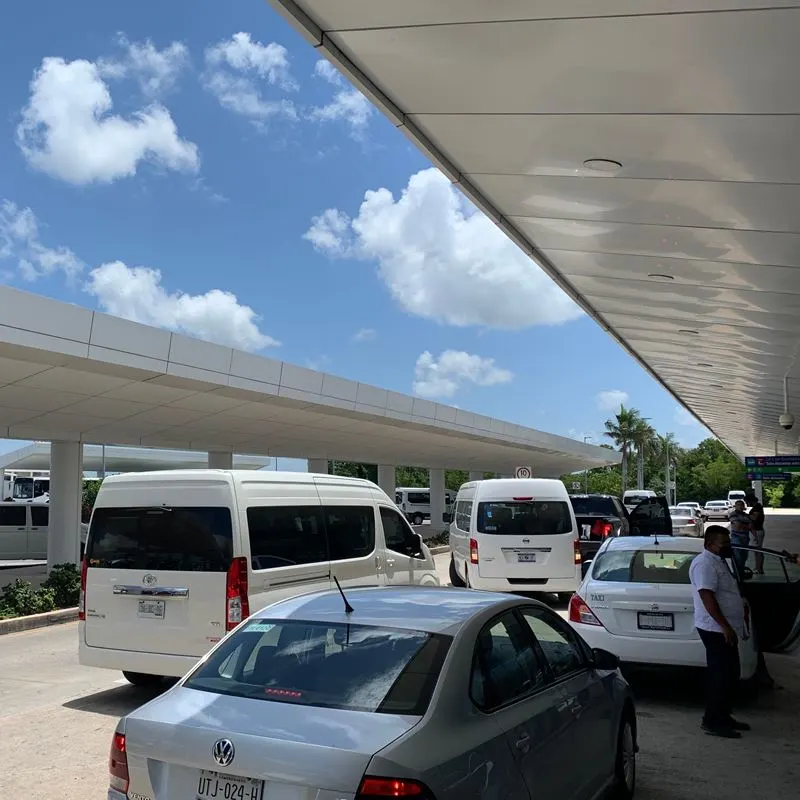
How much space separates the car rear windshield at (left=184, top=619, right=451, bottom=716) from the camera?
383 centimetres

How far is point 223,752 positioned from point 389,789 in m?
0.71

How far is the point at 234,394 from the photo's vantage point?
17.1 metres

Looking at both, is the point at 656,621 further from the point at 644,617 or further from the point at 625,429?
the point at 625,429

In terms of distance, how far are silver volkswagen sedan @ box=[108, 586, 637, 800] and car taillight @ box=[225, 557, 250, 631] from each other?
311cm

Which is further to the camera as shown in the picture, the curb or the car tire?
the curb

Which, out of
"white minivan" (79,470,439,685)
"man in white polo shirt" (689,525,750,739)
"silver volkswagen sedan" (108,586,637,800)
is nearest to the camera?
"silver volkswagen sedan" (108,586,637,800)

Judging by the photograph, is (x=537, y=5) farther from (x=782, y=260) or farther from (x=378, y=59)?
(x=782, y=260)

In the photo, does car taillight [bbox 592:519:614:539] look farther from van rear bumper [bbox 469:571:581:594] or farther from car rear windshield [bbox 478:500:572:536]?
van rear bumper [bbox 469:571:581:594]

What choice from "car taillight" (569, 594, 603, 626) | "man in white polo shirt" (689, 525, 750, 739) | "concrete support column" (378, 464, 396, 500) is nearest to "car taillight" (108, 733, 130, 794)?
"man in white polo shirt" (689, 525, 750, 739)

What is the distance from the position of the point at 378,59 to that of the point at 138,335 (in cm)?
907

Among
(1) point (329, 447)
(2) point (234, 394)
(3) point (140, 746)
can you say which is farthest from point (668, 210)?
(1) point (329, 447)

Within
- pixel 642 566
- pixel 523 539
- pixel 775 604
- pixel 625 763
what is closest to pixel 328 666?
pixel 625 763

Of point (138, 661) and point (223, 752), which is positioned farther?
point (138, 661)

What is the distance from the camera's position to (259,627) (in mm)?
4520
